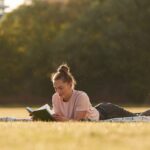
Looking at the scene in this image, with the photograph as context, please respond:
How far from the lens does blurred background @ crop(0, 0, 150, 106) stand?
41.7 m

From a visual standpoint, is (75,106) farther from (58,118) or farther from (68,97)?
(58,118)

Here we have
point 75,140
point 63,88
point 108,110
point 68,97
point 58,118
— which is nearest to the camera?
point 75,140

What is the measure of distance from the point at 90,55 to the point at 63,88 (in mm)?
32695

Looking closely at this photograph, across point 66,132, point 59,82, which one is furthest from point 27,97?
point 66,132

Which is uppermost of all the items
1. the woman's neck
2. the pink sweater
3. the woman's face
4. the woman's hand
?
the woman's face

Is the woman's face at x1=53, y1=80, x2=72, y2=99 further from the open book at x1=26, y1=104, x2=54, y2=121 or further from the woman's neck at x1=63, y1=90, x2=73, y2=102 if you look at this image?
the open book at x1=26, y1=104, x2=54, y2=121

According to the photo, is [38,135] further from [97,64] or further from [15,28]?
[15,28]

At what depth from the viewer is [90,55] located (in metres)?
42.1

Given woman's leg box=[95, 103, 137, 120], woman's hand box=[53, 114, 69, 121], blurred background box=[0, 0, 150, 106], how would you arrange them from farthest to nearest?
blurred background box=[0, 0, 150, 106] → woman's leg box=[95, 103, 137, 120] → woman's hand box=[53, 114, 69, 121]

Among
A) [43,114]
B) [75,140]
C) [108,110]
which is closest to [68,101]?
[43,114]

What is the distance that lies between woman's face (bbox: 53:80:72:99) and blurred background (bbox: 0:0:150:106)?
31.3m

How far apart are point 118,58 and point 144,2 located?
4473mm

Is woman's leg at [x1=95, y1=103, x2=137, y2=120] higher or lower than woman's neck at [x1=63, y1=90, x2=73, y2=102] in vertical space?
lower

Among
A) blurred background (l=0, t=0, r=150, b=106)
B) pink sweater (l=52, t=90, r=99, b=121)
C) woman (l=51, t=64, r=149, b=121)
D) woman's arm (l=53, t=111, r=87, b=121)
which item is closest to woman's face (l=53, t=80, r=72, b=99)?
woman (l=51, t=64, r=149, b=121)
